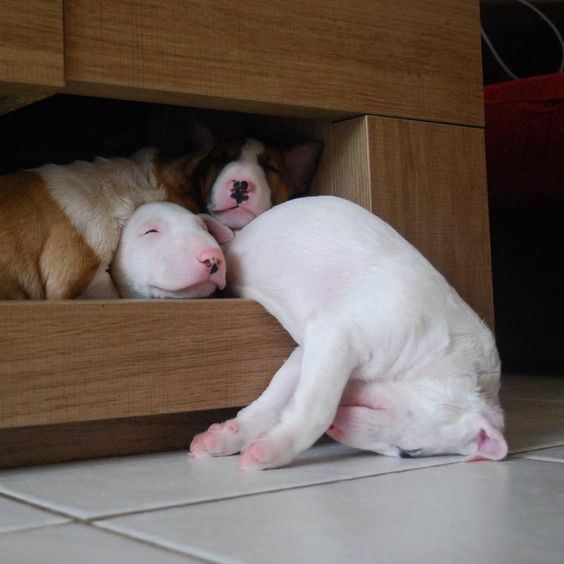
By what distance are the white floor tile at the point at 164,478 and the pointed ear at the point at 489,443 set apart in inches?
1.4

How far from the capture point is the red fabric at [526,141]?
6.41ft

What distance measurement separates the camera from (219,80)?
124 cm

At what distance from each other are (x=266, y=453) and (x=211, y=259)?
0.31 m

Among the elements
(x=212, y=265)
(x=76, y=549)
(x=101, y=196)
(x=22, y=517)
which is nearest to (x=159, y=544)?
(x=76, y=549)

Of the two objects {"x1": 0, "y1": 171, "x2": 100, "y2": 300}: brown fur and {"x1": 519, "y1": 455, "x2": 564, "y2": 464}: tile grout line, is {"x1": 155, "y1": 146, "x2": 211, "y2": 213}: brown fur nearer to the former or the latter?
{"x1": 0, "y1": 171, "x2": 100, "y2": 300}: brown fur

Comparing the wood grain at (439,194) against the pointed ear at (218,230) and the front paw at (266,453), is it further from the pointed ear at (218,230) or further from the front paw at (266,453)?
the front paw at (266,453)

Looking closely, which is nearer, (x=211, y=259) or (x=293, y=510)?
(x=293, y=510)

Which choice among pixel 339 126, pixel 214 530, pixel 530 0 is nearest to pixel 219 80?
pixel 339 126

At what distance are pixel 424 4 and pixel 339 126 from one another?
0.22 metres

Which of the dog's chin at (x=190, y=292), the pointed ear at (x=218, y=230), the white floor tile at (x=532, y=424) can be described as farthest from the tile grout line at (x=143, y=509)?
the pointed ear at (x=218, y=230)

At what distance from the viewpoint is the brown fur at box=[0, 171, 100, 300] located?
1258mm

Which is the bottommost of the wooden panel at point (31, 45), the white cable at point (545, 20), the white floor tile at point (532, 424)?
the white floor tile at point (532, 424)

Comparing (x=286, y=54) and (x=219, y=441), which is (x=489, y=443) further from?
(x=286, y=54)

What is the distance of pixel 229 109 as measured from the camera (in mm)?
1321
